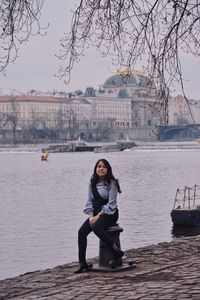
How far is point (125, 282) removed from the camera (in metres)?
8.02

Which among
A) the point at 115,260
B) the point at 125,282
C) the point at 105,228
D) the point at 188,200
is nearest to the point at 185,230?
the point at 188,200

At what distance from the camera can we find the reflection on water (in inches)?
859

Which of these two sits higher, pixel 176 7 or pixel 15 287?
pixel 176 7

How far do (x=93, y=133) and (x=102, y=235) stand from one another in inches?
5712

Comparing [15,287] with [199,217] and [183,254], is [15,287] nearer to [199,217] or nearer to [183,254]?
[183,254]

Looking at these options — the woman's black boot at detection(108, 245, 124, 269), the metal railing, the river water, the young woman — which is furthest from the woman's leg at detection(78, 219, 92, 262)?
the metal railing

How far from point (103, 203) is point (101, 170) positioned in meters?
0.36

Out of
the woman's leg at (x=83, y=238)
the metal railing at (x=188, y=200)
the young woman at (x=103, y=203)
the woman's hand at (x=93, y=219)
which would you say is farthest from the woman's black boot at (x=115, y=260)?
the metal railing at (x=188, y=200)

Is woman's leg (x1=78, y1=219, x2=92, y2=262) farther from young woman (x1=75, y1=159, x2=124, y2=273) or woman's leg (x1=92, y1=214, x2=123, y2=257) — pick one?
woman's leg (x1=92, y1=214, x2=123, y2=257)

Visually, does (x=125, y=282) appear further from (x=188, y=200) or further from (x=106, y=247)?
(x=188, y=200)

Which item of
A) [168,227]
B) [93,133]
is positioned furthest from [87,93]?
[168,227]

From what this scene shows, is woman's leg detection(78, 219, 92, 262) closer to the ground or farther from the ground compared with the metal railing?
farther from the ground

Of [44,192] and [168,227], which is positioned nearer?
[168,227]

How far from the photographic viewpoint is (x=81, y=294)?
300 inches
